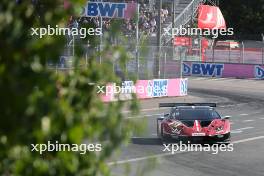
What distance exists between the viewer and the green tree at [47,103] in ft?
8.66

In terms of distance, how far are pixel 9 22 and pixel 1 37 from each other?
0.08m

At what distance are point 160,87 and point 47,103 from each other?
30653 mm

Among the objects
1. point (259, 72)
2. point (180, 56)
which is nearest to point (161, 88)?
point (180, 56)

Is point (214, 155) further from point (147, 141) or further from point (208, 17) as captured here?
point (208, 17)

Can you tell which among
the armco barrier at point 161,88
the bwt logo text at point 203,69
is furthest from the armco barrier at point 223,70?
the armco barrier at point 161,88

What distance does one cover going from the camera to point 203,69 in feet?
162

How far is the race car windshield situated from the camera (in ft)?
60.1

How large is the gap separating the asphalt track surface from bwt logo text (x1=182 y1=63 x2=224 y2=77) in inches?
547

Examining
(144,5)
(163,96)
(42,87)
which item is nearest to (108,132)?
(42,87)

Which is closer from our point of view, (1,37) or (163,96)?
(1,37)

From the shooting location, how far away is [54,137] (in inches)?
116

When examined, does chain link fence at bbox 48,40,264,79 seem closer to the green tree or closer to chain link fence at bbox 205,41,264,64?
chain link fence at bbox 205,41,264,64

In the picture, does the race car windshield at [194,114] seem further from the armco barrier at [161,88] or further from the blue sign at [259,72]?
the blue sign at [259,72]

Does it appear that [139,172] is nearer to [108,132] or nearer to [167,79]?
[108,132]
